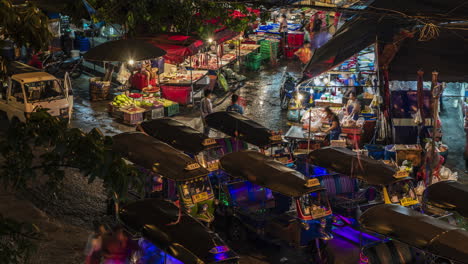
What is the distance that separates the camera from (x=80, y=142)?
5.29 m

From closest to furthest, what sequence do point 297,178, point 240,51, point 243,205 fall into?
point 297,178
point 243,205
point 240,51

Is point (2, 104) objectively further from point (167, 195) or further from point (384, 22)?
point (384, 22)

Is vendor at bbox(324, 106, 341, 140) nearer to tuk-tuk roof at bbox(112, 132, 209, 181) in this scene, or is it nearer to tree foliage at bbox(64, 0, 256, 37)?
tuk-tuk roof at bbox(112, 132, 209, 181)

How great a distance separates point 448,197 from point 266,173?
329cm

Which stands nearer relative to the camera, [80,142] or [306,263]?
[80,142]

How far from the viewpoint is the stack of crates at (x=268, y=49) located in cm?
2637

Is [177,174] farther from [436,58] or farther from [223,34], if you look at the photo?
[223,34]

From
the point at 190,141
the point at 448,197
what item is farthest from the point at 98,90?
the point at 448,197

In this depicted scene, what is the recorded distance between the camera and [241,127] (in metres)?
14.6

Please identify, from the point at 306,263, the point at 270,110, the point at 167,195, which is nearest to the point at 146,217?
the point at 167,195

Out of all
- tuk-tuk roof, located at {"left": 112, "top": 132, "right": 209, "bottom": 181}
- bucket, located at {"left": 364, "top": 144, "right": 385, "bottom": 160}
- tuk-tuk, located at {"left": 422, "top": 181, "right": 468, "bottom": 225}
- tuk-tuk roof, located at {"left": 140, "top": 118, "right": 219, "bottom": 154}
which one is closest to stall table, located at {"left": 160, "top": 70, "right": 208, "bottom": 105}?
tuk-tuk roof, located at {"left": 140, "top": 118, "right": 219, "bottom": 154}

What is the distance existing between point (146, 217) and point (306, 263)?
3.31 m

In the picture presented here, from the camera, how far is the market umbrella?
1709cm

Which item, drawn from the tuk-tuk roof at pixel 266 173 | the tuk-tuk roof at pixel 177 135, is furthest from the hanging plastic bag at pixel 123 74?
the tuk-tuk roof at pixel 266 173
